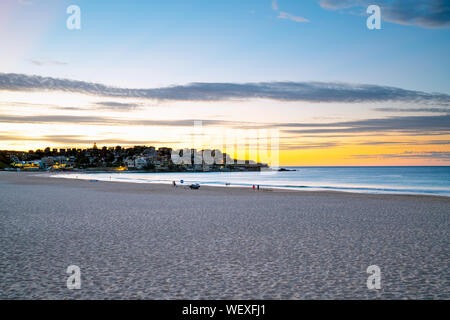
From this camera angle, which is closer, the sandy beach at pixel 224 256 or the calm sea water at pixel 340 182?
the sandy beach at pixel 224 256

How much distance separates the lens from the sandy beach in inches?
273

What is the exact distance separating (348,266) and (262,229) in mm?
5482

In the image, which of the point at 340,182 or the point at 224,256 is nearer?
the point at 224,256

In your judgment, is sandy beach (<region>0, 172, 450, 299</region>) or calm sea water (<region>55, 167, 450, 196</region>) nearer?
sandy beach (<region>0, 172, 450, 299</region>)

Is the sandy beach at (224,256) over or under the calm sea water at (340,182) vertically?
over

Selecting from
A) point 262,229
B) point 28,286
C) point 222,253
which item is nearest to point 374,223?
point 262,229

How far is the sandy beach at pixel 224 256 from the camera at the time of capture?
6.94 m

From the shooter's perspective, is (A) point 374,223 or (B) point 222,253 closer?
(B) point 222,253

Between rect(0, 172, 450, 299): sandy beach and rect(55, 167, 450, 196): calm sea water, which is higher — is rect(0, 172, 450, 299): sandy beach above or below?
above

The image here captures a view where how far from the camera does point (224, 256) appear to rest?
9.57m
